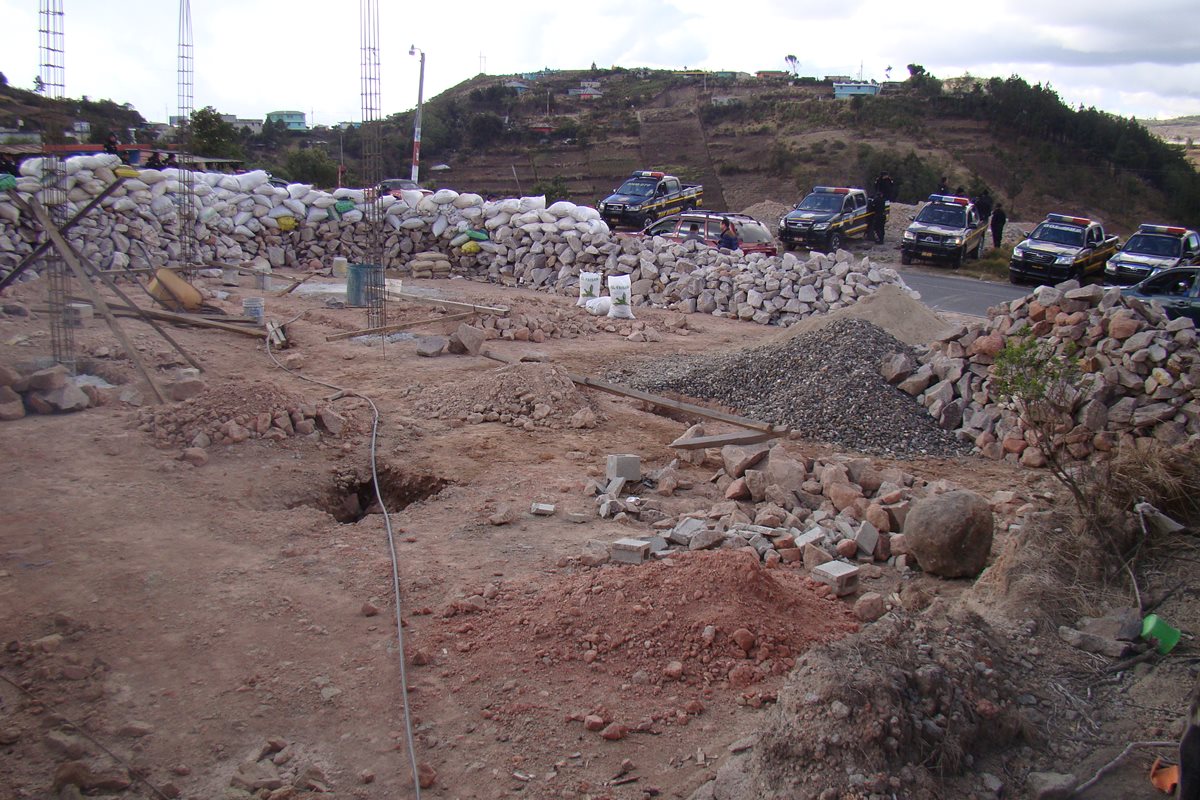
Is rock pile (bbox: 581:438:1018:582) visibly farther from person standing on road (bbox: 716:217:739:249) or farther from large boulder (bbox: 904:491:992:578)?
person standing on road (bbox: 716:217:739:249)

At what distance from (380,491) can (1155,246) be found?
20.0 m

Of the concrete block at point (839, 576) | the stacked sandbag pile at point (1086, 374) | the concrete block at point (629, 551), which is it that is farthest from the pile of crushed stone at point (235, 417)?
the stacked sandbag pile at point (1086, 374)

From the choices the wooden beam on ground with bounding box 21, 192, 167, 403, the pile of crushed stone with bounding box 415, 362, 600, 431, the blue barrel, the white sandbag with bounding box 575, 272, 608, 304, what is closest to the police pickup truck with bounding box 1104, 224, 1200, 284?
the white sandbag with bounding box 575, 272, 608, 304

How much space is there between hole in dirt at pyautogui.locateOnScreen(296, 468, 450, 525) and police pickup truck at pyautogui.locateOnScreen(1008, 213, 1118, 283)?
18879 mm

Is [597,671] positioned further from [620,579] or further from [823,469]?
[823,469]

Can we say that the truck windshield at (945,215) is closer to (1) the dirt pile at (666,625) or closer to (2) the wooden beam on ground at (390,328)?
(2) the wooden beam on ground at (390,328)

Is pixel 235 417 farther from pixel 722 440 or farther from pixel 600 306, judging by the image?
pixel 600 306

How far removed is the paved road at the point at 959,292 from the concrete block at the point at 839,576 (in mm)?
13439

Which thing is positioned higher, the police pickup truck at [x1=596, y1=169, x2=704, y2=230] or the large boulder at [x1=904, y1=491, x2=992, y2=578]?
the police pickup truck at [x1=596, y1=169, x2=704, y2=230]

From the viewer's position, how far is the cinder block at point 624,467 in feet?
25.5

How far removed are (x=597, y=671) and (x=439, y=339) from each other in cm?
839

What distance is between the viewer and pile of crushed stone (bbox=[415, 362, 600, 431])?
9641mm

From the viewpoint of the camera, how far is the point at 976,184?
41.9 meters

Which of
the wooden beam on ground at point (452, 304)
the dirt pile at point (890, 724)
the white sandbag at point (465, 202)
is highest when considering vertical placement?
the white sandbag at point (465, 202)
